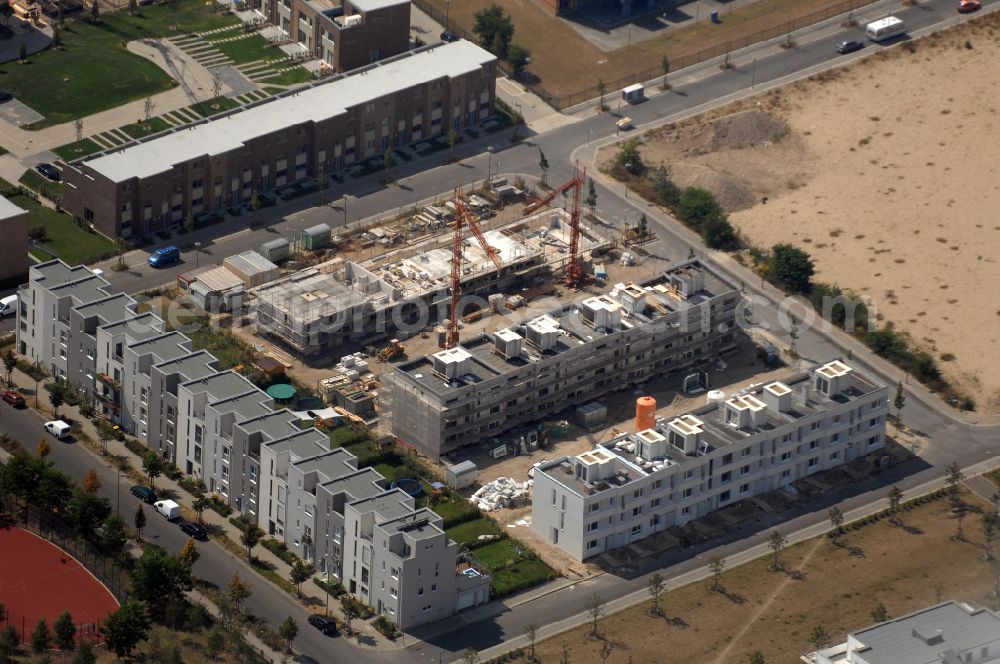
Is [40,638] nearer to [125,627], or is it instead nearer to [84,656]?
[84,656]

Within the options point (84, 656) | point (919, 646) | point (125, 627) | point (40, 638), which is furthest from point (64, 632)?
point (919, 646)

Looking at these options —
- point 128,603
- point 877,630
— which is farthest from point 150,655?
point 877,630

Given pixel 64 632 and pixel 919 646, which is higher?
pixel 919 646

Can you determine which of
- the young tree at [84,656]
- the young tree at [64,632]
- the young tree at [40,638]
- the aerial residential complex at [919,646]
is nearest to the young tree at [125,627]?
the young tree at [84,656]

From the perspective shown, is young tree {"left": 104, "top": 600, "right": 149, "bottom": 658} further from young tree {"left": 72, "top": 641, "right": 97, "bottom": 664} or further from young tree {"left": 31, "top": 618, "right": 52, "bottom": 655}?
young tree {"left": 31, "top": 618, "right": 52, "bottom": 655}

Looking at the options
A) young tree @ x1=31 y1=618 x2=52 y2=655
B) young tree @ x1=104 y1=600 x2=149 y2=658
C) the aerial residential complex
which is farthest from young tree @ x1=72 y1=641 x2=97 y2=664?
the aerial residential complex

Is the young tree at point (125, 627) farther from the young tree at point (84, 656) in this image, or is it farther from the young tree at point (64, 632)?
the young tree at point (64, 632)
